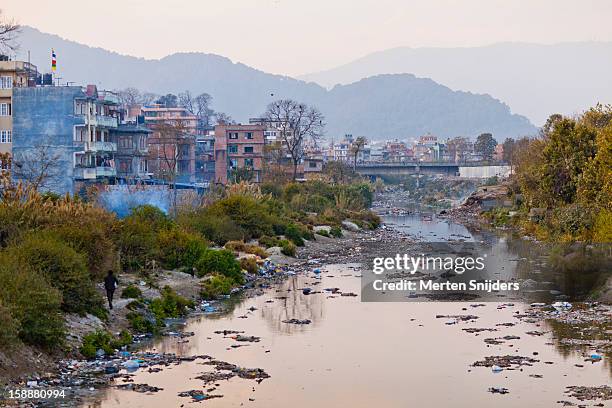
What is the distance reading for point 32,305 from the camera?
2073cm

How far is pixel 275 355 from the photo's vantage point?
22.8 meters

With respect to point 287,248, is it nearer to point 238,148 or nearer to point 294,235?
point 294,235

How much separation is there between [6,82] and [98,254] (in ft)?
112

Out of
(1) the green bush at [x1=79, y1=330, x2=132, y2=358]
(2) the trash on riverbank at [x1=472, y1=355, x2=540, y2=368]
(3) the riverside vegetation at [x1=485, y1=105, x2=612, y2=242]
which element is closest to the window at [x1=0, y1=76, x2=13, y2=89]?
(3) the riverside vegetation at [x1=485, y1=105, x2=612, y2=242]

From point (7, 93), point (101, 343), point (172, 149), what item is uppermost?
point (7, 93)

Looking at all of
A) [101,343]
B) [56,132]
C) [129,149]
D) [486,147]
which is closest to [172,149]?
[129,149]

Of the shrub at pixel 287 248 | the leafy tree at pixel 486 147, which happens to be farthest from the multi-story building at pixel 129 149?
the leafy tree at pixel 486 147

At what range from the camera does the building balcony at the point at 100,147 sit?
5877cm

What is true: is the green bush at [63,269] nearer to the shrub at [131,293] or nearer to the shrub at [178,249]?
the shrub at [131,293]

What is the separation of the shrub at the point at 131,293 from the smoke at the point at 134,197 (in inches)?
923

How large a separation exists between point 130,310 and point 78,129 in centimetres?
3394

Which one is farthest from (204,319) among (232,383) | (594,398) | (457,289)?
(594,398)

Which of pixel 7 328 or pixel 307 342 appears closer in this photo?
pixel 7 328

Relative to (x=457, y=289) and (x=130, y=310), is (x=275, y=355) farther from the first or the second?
(x=457, y=289)
